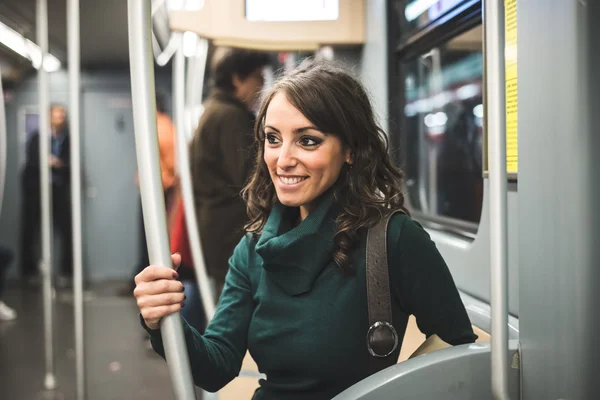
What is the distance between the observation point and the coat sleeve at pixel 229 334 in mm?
1146

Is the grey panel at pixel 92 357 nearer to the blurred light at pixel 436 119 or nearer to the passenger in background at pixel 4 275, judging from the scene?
the passenger in background at pixel 4 275

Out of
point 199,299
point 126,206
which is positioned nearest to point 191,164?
point 199,299

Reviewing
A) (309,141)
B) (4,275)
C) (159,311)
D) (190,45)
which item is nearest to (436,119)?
(309,141)

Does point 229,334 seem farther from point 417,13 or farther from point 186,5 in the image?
point 186,5

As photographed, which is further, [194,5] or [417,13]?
[194,5]

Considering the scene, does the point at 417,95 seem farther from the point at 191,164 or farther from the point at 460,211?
the point at 191,164

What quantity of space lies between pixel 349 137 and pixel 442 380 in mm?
429

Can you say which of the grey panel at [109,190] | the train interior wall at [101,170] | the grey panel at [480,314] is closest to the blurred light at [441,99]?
the grey panel at [480,314]

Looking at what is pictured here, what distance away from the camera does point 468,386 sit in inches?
41.1

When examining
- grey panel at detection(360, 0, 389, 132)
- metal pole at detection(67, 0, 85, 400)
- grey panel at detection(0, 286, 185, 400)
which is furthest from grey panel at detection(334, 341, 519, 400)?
grey panel at detection(0, 286, 185, 400)

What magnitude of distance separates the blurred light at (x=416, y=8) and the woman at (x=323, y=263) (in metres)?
0.73

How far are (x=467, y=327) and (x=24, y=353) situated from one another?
3.79 meters

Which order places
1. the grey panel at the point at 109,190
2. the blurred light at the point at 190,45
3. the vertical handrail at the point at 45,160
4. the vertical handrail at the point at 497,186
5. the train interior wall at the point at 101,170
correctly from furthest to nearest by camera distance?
1. the grey panel at the point at 109,190
2. the train interior wall at the point at 101,170
3. the vertical handrail at the point at 45,160
4. the blurred light at the point at 190,45
5. the vertical handrail at the point at 497,186

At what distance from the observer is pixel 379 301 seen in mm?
1104
